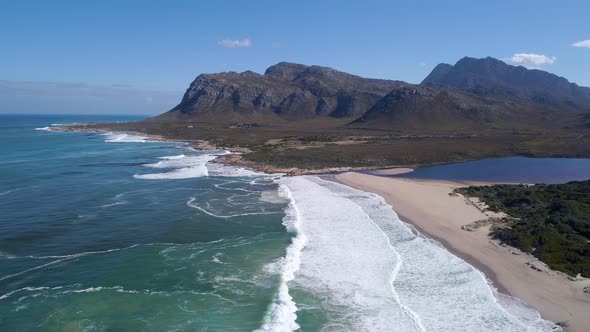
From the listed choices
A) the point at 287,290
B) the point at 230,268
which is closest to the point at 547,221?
the point at 287,290

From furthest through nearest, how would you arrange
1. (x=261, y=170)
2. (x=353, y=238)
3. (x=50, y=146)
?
1. (x=50, y=146)
2. (x=261, y=170)
3. (x=353, y=238)

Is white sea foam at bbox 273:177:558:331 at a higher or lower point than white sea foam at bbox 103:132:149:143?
lower

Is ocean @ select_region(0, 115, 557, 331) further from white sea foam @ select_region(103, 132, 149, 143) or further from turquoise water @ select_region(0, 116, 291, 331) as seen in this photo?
white sea foam @ select_region(103, 132, 149, 143)

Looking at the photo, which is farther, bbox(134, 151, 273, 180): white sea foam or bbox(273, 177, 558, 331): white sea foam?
bbox(134, 151, 273, 180): white sea foam

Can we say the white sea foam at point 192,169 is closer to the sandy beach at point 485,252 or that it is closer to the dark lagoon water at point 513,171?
the sandy beach at point 485,252

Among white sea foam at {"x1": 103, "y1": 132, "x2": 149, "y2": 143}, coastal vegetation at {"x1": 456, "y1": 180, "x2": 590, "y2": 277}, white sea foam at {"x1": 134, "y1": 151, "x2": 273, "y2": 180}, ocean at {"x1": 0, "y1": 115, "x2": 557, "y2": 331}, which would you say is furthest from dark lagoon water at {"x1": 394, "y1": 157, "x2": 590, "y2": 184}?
white sea foam at {"x1": 103, "y1": 132, "x2": 149, "y2": 143}

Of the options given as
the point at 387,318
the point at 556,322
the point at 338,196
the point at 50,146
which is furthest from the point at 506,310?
the point at 50,146

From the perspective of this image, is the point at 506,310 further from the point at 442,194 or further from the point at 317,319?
the point at 442,194
